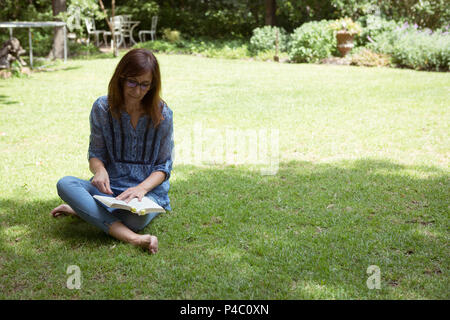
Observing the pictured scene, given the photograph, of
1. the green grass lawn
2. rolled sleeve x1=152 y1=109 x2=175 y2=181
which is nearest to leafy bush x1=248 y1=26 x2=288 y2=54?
the green grass lawn

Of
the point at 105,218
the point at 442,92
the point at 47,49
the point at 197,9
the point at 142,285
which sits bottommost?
the point at 142,285

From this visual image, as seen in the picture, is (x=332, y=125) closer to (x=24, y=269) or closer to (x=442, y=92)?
(x=442, y=92)

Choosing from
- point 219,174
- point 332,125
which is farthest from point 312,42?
point 219,174

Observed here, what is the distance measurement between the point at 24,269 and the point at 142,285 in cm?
78

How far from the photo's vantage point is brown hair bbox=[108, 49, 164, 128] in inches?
119

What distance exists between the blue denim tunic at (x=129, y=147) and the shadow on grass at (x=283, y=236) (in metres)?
0.40

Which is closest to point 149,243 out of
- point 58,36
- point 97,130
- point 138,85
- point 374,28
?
point 97,130

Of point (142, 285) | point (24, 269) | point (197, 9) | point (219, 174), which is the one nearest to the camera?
point (142, 285)

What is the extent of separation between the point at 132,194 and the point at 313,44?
1181 cm

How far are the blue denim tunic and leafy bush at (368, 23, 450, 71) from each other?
31.9 feet

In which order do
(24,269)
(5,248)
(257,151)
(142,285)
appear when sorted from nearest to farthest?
(142,285), (24,269), (5,248), (257,151)

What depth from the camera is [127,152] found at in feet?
11.4

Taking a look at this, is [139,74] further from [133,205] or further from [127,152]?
[133,205]

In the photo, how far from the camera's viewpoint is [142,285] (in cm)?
269
